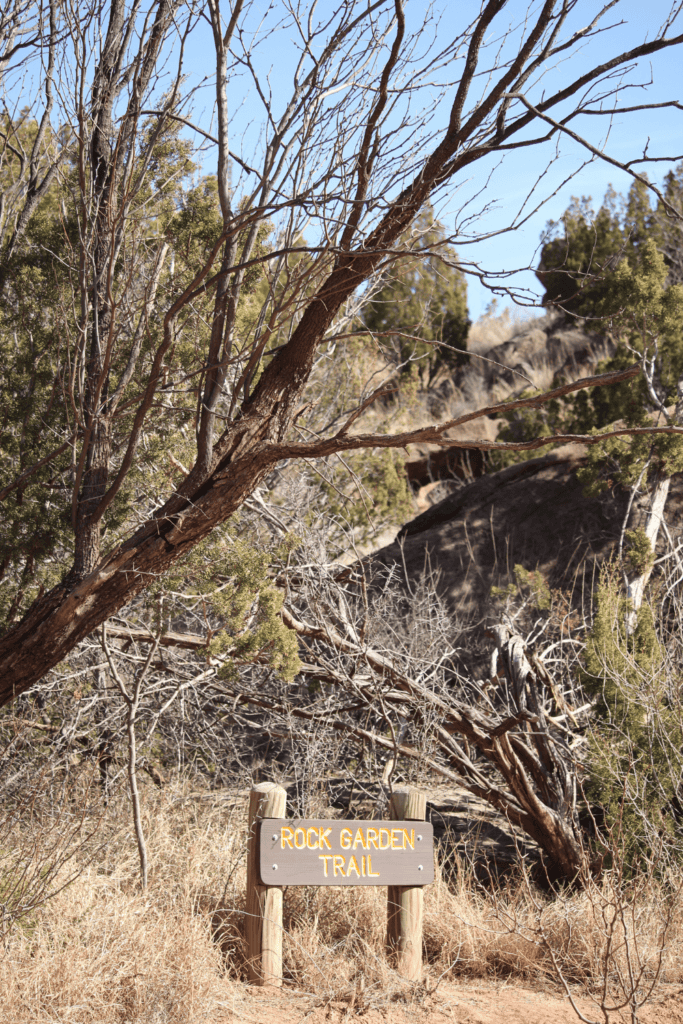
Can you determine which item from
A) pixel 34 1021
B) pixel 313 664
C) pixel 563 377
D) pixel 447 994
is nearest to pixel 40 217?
pixel 313 664

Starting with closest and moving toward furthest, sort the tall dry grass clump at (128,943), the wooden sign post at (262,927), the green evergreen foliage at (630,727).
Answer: the tall dry grass clump at (128,943) → the wooden sign post at (262,927) → the green evergreen foliage at (630,727)

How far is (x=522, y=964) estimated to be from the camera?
180 inches

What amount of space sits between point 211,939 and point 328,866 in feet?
2.34

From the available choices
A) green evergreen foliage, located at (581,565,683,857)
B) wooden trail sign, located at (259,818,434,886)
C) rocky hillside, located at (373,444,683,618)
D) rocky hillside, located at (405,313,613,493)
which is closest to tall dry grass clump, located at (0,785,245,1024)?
wooden trail sign, located at (259,818,434,886)

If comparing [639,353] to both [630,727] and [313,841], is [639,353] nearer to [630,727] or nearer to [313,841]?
[630,727]

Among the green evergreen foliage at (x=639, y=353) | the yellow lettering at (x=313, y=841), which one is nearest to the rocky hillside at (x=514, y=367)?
the green evergreen foliage at (x=639, y=353)

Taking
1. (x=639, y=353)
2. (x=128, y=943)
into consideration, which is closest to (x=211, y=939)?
(x=128, y=943)

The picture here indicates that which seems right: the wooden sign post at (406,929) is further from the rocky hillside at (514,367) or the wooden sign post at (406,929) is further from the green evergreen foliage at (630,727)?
the rocky hillside at (514,367)

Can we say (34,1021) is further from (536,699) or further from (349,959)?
(536,699)

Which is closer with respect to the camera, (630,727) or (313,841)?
(313,841)

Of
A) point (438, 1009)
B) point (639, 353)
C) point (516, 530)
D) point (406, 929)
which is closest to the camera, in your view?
point (438, 1009)

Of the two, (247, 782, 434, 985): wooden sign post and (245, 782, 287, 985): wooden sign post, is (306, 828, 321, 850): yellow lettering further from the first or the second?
(245, 782, 287, 985): wooden sign post

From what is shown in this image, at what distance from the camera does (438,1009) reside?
396 cm

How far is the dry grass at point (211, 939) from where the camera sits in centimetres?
360
